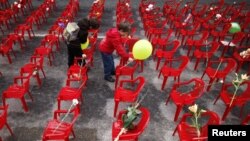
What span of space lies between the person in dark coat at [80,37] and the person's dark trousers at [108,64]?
1.81ft

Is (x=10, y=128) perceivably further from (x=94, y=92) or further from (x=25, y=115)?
(x=94, y=92)

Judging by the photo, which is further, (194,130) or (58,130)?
(194,130)

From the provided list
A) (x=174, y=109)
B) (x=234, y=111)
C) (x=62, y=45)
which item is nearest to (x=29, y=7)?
(x=62, y=45)

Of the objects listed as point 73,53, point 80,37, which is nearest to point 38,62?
point 73,53

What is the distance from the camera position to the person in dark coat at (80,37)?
6.03 m

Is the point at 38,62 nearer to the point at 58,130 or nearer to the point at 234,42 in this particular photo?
the point at 58,130

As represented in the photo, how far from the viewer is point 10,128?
5.27 metres

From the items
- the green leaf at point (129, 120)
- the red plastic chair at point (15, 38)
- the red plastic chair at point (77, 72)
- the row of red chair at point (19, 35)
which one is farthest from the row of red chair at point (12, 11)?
the green leaf at point (129, 120)

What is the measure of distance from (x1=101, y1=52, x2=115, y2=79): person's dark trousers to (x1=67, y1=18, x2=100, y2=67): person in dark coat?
0.55 m

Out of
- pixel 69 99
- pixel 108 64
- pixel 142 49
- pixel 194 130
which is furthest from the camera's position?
pixel 108 64

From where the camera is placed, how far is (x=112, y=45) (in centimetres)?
624

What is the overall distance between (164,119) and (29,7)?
32.9ft

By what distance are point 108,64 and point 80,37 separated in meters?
1.02

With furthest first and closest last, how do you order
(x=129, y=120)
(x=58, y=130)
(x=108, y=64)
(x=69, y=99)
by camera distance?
(x=108, y=64)
(x=69, y=99)
(x=58, y=130)
(x=129, y=120)
